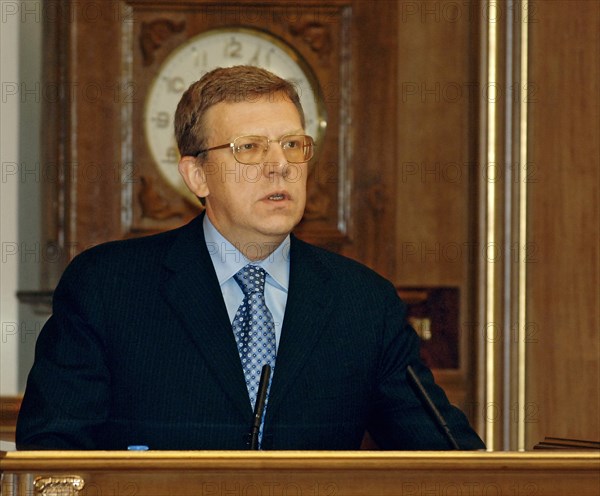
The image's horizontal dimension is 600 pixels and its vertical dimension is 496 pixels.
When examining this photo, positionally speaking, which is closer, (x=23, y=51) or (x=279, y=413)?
(x=279, y=413)

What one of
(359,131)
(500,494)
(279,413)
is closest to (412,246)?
(359,131)

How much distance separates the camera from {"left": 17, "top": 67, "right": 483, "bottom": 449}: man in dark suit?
2141mm

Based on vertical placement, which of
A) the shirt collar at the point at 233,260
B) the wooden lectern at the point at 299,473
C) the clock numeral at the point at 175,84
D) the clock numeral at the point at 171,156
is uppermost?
the clock numeral at the point at 175,84

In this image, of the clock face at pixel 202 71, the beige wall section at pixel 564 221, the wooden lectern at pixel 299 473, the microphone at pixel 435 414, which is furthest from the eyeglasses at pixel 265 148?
the beige wall section at pixel 564 221

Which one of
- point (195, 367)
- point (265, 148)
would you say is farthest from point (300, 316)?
point (265, 148)

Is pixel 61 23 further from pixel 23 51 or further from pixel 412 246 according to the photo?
pixel 412 246

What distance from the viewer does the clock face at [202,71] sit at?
3598 millimetres

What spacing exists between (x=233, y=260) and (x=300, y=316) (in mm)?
184

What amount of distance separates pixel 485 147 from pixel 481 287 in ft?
1.42

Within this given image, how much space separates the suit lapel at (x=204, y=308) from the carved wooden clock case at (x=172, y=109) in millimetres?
1238

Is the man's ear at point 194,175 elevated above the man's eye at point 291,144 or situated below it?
below

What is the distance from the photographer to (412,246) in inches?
145

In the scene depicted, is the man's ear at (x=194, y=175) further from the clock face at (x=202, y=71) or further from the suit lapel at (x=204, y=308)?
the clock face at (x=202, y=71)

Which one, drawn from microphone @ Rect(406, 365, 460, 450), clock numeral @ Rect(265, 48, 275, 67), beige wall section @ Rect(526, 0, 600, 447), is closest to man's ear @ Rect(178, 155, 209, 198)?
microphone @ Rect(406, 365, 460, 450)
